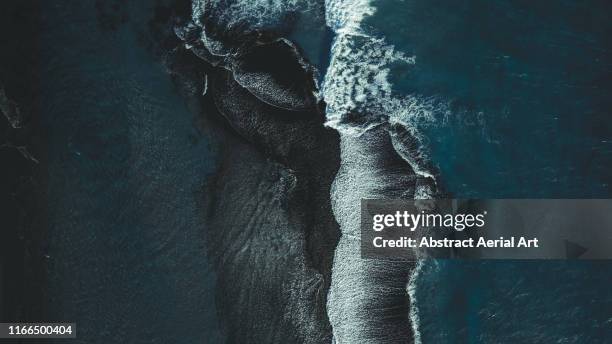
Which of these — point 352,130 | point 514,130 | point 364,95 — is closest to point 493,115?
point 514,130

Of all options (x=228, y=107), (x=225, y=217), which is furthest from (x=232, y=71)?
(x=225, y=217)

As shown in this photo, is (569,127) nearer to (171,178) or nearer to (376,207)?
(376,207)

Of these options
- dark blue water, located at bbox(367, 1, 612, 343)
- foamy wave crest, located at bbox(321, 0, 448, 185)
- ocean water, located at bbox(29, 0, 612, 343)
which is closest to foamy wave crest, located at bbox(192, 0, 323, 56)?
ocean water, located at bbox(29, 0, 612, 343)

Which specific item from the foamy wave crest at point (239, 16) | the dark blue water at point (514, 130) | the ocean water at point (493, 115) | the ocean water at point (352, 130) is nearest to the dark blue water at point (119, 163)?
the ocean water at point (352, 130)

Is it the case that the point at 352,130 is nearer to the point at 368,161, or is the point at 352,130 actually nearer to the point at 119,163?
the point at 368,161

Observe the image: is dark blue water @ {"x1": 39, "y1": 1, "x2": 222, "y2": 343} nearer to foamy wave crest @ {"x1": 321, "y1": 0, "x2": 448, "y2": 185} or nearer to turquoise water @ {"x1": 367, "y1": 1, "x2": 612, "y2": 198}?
foamy wave crest @ {"x1": 321, "y1": 0, "x2": 448, "y2": 185}
